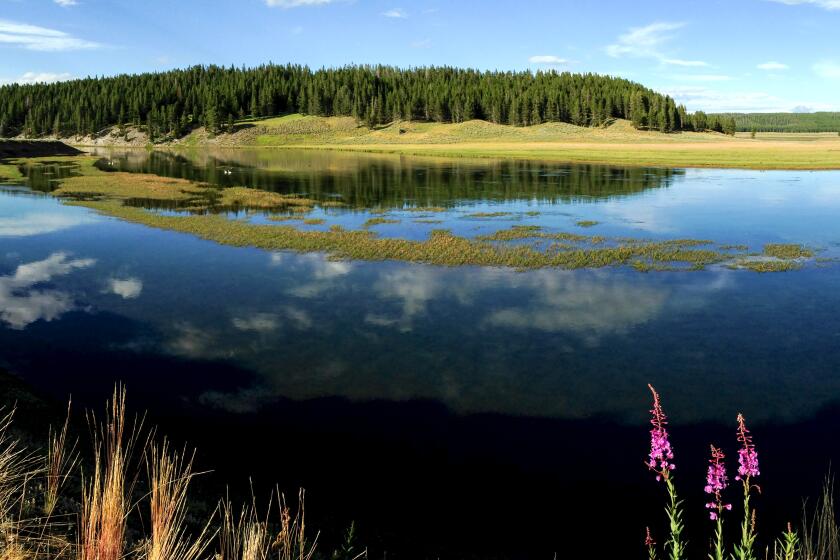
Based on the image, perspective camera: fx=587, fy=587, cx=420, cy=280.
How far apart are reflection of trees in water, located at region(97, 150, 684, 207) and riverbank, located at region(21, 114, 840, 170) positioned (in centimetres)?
1805

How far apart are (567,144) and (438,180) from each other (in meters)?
80.5

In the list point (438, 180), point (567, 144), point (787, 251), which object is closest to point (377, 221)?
point (787, 251)

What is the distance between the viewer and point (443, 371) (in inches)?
645

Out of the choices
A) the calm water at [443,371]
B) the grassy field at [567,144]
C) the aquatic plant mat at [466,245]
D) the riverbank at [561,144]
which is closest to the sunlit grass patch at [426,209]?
the aquatic plant mat at [466,245]

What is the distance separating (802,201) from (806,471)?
48.9 m

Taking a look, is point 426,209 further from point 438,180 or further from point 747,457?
point 747,457

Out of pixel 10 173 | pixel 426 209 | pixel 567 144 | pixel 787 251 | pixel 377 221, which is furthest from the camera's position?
pixel 567 144

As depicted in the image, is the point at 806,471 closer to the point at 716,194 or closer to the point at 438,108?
the point at 716,194

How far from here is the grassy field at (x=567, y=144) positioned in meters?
100

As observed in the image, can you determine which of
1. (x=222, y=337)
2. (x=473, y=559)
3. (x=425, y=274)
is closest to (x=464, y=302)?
(x=425, y=274)

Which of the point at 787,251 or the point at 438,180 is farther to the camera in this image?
the point at 438,180

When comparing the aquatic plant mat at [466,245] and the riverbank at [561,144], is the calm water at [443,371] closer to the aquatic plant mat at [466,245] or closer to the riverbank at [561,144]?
the aquatic plant mat at [466,245]

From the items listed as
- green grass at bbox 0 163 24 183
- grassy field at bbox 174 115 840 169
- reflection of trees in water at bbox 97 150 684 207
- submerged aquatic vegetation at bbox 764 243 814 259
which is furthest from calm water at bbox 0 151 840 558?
grassy field at bbox 174 115 840 169

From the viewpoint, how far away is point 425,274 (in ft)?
89.0
